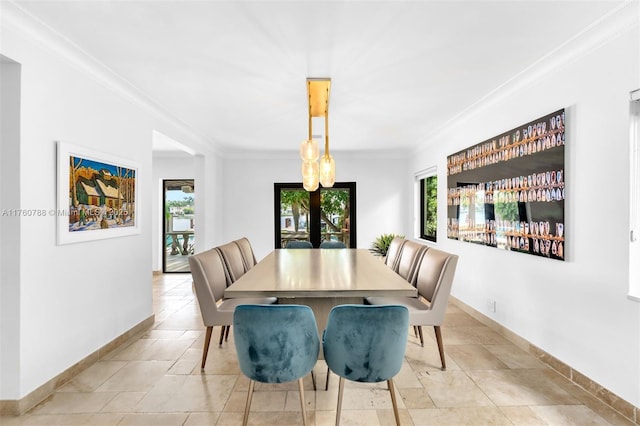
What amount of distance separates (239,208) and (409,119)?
3.63m

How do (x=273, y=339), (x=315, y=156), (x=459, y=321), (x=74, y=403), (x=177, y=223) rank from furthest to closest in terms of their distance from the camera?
(x=177, y=223)
(x=459, y=321)
(x=315, y=156)
(x=74, y=403)
(x=273, y=339)

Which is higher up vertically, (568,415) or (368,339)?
(368,339)

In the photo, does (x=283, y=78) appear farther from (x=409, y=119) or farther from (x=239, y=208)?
(x=239, y=208)

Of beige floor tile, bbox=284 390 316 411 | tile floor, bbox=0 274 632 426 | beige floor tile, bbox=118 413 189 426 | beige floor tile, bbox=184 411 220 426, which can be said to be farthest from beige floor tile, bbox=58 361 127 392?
beige floor tile, bbox=284 390 316 411

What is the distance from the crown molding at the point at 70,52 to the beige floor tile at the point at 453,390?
344cm

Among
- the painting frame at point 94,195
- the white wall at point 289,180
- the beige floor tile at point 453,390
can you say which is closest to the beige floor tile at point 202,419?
the beige floor tile at point 453,390

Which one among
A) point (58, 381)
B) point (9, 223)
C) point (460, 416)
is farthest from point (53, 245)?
point (460, 416)

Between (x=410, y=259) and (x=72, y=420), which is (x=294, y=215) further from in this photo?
(x=72, y=420)

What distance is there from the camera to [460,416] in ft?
6.42

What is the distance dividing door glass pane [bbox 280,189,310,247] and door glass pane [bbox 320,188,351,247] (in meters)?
0.32

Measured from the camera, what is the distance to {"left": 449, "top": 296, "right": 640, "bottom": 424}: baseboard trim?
1.93 m

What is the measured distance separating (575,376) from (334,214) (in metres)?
4.55

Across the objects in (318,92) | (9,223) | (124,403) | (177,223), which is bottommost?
(124,403)

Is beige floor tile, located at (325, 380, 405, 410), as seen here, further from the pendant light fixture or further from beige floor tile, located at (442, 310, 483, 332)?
the pendant light fixture
